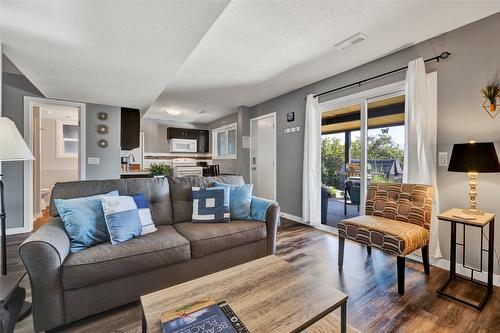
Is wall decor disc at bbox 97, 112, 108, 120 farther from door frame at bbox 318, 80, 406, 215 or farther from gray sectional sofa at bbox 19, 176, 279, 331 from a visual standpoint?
door frame at bbox 318, 80, 406, 215

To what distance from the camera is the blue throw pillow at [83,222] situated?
1.62m

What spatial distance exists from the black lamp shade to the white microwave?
618cm

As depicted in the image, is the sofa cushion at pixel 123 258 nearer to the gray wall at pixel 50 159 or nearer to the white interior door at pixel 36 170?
the white interior door at pixel 36 170

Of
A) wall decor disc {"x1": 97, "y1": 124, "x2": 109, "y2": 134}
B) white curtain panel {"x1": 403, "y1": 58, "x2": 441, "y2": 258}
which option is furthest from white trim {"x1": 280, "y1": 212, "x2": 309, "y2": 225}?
wall decor disc {"x1": 97, "y1": 124, "x2": 109, "y2": 134}

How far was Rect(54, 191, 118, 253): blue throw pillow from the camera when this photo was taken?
63.7 inches

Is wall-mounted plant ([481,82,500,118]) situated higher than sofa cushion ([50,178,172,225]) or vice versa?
wall-mounted plant ([481,82,500,118])

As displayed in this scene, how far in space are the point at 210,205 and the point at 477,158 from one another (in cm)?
232

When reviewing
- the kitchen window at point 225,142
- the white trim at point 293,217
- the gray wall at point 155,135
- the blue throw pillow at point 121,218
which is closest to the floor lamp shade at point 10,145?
the blue throw pillow at point 121,218

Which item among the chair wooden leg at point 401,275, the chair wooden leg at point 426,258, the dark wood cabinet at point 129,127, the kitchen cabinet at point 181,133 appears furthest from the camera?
the kitchen cabinet at point 181,133

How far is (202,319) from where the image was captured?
0.95 metres

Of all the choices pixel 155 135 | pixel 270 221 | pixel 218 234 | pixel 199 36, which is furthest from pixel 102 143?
pixel 270 221

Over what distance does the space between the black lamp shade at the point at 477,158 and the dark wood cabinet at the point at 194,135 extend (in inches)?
246

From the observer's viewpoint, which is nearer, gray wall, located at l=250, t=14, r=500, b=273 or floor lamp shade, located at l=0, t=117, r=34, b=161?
floor lamp shade, located at l=0, t=117, r=34, b=161

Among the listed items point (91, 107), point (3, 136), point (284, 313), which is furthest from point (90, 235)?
point (91, 107)
